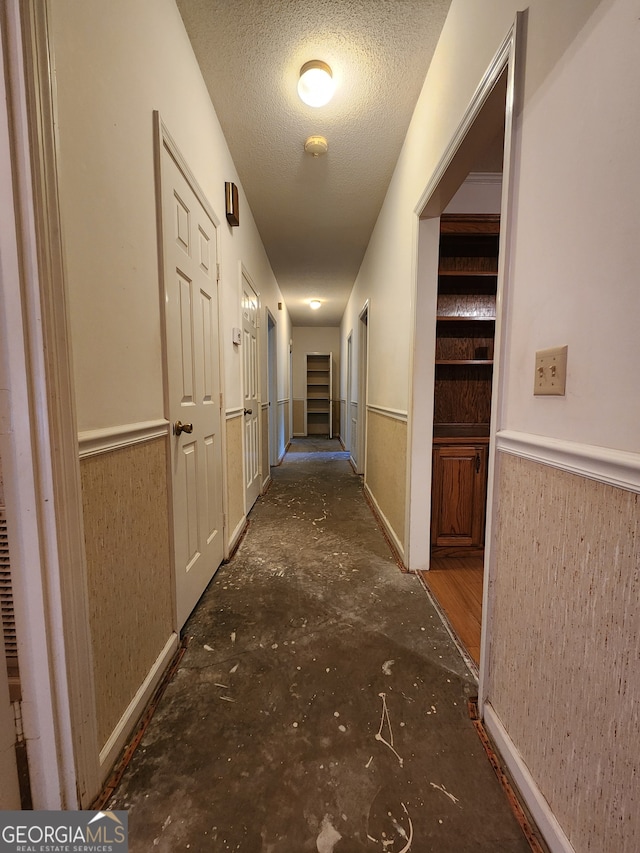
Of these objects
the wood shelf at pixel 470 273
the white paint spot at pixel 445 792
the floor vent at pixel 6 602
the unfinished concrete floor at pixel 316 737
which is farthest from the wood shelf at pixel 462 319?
the floor vent at pixel 6 602

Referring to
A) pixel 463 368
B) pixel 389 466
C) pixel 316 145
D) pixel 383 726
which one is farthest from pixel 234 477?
pixel 316 145

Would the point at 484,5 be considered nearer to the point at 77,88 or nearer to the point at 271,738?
the point at 77,88

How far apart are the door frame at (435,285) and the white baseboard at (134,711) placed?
1.10 metres

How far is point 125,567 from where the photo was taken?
1017mm

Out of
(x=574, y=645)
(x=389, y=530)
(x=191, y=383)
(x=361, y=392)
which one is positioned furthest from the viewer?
(x=361, y=392)

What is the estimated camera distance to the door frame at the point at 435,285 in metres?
0.91

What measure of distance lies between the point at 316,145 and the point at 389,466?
7.12ft

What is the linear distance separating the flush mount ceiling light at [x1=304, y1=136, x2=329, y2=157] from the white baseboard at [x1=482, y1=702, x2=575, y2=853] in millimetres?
2870

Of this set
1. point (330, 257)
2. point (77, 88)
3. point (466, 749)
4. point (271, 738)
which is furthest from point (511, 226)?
point (330, 257)

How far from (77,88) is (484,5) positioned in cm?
127

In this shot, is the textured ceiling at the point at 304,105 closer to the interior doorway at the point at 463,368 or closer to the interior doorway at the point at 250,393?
the interior doorway at the point at 463,368

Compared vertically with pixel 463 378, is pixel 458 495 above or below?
below

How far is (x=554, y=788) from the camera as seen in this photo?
755 millimetres

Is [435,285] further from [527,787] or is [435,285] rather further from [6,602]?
[6,602]
